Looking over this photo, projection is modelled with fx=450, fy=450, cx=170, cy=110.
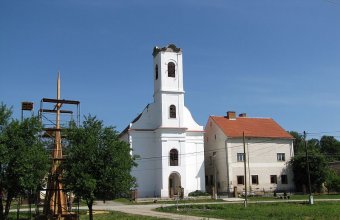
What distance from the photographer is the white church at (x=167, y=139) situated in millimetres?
55875

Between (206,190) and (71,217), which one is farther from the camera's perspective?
(206,190)

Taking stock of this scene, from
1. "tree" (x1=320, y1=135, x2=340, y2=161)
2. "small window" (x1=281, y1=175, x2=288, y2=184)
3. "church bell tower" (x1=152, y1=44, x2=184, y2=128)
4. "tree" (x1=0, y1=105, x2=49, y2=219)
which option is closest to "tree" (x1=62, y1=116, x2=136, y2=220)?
"tree" (x1=0, y1=105, x2=49, y2=219)

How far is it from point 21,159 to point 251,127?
141 feet

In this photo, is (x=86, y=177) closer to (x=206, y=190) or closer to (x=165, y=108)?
(x=165, y=108)

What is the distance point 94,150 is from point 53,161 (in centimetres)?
640

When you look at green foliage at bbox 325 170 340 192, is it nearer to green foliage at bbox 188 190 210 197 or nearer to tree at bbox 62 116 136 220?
green foliage at bbox 188 190 210 197

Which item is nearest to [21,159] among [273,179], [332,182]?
[273,179]

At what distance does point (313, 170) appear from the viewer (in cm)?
5825

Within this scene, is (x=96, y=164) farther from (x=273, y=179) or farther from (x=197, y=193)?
(x=273, y=179)

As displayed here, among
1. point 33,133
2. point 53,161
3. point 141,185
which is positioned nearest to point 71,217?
point 53,161

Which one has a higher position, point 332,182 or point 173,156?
point 173,156

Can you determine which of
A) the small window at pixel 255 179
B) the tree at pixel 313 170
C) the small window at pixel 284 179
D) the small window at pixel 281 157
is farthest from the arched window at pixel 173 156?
the tree at pixel 313 170

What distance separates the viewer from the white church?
5588cm

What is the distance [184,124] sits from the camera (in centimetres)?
5828
